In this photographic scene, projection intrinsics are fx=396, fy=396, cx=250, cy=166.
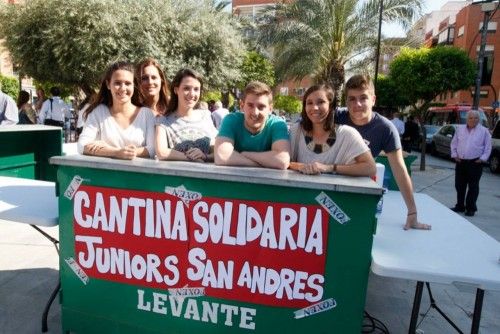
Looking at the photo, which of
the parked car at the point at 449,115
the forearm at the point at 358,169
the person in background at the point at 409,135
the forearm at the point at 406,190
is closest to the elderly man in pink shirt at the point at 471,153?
the forearm at the point at 406,190

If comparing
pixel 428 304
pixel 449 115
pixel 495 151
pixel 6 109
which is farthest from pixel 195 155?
pixel 449 115

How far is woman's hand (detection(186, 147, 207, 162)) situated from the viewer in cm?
259

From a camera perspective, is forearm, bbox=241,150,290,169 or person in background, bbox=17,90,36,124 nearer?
forearm, bbox=241,150,290,169

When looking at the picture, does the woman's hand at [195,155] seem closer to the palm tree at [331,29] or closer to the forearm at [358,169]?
the forearm at [358,169]

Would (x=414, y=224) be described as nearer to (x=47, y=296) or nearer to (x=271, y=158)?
(x=271, y=158)

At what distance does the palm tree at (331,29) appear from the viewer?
1498cm

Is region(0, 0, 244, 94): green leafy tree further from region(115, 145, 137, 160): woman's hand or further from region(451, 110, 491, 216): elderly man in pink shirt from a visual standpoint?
region(115, 145, 137, 160): woman's hand

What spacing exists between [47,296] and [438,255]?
9.49 ft

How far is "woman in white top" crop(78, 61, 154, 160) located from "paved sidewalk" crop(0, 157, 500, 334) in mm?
1336

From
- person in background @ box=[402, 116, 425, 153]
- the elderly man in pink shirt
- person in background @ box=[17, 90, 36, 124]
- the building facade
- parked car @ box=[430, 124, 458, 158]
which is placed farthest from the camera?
the building facade

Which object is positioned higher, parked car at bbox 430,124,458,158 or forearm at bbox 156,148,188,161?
forearm at bbox 156,148,188,161

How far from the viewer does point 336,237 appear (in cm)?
202

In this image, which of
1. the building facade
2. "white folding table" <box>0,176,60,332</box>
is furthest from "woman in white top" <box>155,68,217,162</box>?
the building facade

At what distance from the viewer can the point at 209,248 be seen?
2.18m
